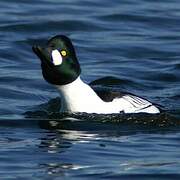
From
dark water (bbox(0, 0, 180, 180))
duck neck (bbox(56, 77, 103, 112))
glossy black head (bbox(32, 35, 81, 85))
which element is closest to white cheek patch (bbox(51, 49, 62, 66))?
glossy black head (bbox(32, 35, 81, 85))

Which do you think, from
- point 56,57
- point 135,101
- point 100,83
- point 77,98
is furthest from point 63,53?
point 100,83

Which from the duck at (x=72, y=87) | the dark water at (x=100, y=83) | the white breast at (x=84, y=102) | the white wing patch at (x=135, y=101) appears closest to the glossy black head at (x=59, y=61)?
the duck at (x=72, y=87)

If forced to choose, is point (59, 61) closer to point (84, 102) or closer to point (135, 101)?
point (84, 102)

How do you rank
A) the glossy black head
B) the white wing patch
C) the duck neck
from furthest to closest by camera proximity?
1. the white wing patch
2. the duck neck
3. the glossy black head

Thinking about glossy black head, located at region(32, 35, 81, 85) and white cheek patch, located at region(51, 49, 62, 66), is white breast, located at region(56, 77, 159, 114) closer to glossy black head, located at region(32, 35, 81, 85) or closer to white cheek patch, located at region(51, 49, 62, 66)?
glossy black head, located at region(32, 35, 81, 85)

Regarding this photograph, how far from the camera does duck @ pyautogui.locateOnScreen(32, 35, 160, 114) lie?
16344 millimetres

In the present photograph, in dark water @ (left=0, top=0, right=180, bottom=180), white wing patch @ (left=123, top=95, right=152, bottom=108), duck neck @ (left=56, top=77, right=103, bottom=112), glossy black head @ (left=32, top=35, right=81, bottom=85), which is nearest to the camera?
dark water @ (left=0, top=0, right=180, bottom=180)

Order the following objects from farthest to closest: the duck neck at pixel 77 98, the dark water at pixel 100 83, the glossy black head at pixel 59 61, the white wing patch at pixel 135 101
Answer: the white wing patch at pixel 135 101 → the duck neck at pixel 77 98 → the glossy black head at pixel 59 61 → the dark water at pixel 100 83

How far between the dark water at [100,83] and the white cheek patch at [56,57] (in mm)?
871

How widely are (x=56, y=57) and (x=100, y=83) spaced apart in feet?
13.4

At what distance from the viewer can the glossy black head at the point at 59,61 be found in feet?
53.3

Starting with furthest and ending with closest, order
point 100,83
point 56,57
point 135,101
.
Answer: point 100,83 → point 135,101 → point 56,57

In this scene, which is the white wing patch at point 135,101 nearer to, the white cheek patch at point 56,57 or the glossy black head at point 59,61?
the glossy black head at point 59,61

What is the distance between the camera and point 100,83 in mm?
20328
